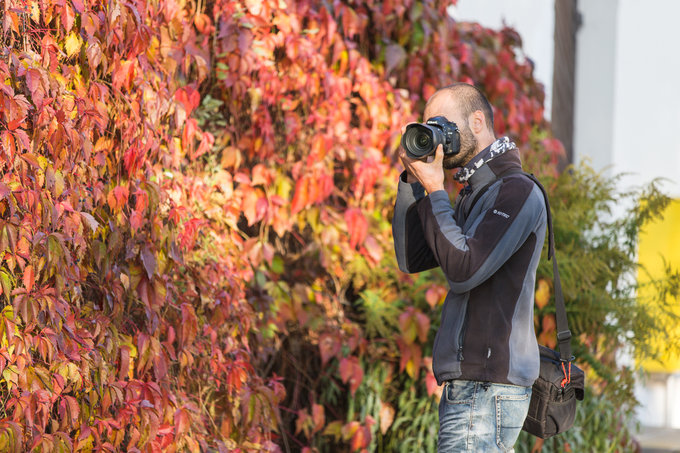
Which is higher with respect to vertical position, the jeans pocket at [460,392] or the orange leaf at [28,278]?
the orange leaf at [28,278]

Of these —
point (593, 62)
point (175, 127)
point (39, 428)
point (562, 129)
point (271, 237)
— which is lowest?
point (39, 428)

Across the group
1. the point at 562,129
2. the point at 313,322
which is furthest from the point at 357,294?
the point at 562,129

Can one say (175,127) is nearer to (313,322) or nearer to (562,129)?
(313,322)

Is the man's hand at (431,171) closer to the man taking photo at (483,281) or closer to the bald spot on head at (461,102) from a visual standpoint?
the man taking photo at (483,281)

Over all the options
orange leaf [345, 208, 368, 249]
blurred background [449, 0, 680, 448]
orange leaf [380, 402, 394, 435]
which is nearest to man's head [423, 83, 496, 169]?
orange leaf [345, 208, 368, 249]

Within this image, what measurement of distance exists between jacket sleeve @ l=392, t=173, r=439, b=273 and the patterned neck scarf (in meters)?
0.19

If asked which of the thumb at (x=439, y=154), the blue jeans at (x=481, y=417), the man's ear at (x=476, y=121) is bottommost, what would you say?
the blue jeans at (x=481, y=417)

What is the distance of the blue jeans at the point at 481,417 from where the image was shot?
2.37 m

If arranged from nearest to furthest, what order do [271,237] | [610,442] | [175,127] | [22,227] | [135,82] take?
[22,227] < [135,82] < [175,127] < [271,237] < [610,442]

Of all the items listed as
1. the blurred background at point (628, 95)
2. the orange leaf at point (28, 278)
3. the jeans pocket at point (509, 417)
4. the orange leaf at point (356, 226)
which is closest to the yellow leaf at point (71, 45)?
the orange leaf at point (28, 278)

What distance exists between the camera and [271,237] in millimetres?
4355

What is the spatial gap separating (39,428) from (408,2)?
9.37 feet

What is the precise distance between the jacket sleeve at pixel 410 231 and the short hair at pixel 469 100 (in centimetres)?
28

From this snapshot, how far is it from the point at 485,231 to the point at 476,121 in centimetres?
38
